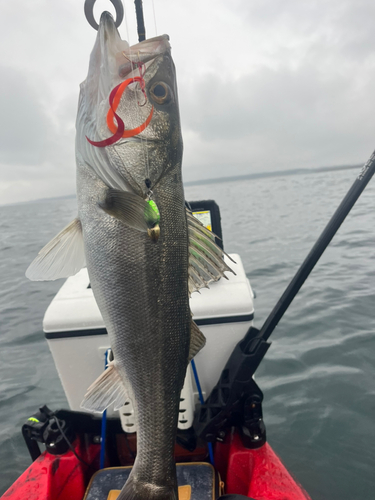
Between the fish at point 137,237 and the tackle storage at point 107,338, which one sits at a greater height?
the fish at point 137,237

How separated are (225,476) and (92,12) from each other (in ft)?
9.01

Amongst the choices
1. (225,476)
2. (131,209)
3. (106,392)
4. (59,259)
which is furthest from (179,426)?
(131,209)

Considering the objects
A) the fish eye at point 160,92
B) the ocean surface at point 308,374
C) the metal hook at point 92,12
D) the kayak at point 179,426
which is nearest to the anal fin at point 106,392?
the kayak at point 179,426

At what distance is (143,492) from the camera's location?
152 cm

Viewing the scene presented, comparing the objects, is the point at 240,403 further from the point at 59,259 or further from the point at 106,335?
the point at 59,259

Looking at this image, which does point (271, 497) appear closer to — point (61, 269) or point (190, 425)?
point (190, 425)

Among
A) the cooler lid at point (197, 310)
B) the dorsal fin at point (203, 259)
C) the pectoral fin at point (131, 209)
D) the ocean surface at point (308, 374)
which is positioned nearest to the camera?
the pectoral fin at point (131, 209)

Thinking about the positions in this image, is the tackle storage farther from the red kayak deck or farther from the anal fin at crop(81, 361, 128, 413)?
the anal fin at crop(81, 361, 128, 413)

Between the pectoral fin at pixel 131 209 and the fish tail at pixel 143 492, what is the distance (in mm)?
1104

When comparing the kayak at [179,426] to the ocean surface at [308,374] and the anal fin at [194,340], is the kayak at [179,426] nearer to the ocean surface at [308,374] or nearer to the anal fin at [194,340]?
the anal fin at [194,340]

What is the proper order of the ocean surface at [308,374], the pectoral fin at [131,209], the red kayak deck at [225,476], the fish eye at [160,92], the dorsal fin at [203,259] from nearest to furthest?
the pectoral fin at [131,209] → the fish eye at [160,92] → the dorsal fin at [203,259] → the red kayak deck at [225,476] → the ocean surface at [308,374]

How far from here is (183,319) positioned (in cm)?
149

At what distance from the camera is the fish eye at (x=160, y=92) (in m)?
1.44

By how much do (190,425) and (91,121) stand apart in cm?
195
